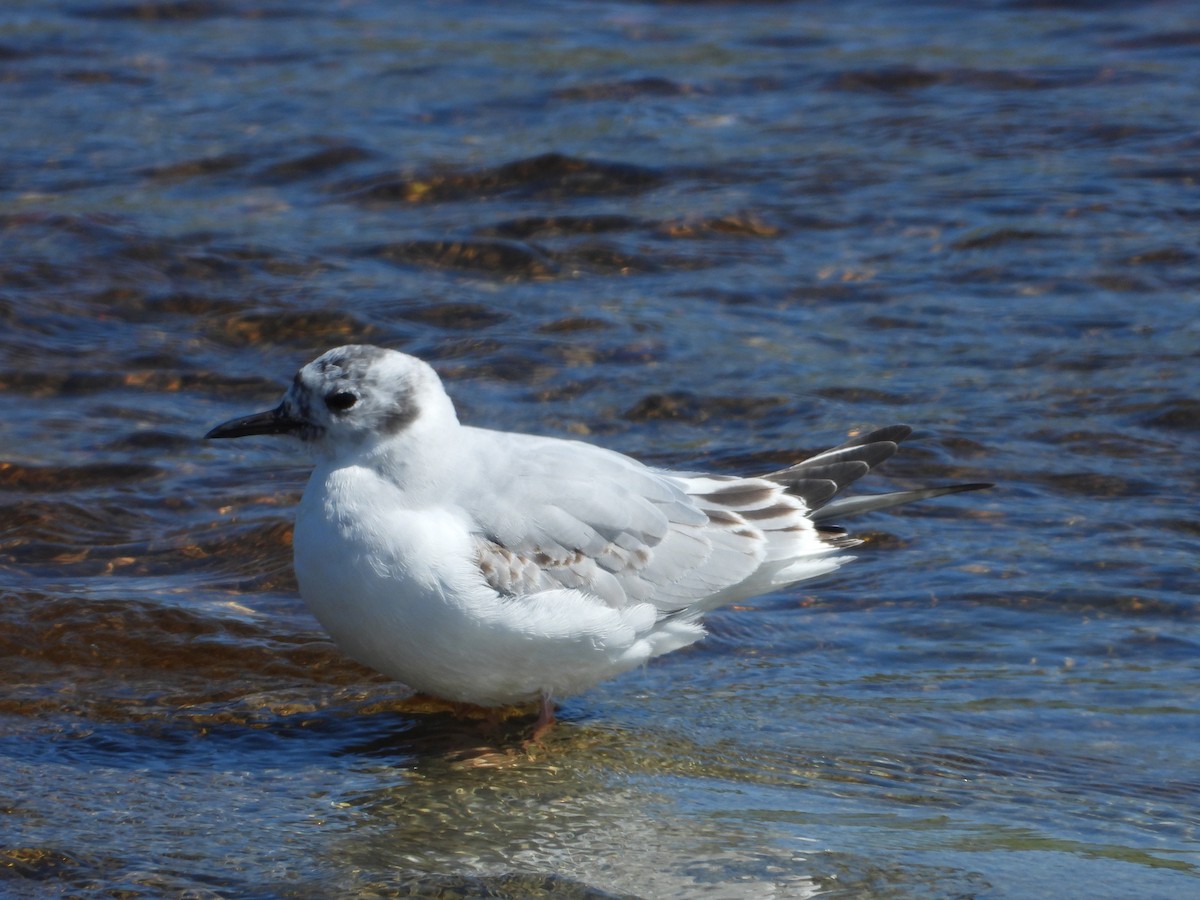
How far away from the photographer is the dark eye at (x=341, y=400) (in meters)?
5.36

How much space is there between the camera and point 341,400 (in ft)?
17.6

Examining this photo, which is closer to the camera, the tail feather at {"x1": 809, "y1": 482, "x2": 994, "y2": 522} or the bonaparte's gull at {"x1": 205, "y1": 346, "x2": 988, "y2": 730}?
the bonaparte's gull at {"x1": 205, "y1": 346, "x2": 988, "y2": 730}

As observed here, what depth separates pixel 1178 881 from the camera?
14.2 feet

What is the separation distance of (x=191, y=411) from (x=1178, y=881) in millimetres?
5539

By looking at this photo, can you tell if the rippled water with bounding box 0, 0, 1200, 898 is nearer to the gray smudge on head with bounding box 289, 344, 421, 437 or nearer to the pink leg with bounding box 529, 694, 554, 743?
the pink leg with bounding box 529, 694, 554, 743

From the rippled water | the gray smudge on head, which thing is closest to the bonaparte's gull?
the gray smudge on head

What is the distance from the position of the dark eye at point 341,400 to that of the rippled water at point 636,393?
1067 mm

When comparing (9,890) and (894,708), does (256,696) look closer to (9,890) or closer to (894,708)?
(9,890)

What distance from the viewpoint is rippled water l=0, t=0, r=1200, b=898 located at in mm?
4766

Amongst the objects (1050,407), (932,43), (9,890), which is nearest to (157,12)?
(932,43)

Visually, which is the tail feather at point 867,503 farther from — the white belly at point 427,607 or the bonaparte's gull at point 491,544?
the white belly at point 427,607

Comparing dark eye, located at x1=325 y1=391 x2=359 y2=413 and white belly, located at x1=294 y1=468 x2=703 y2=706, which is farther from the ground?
dark eye, located at x1=325 y1=391 x2=359 y2=413

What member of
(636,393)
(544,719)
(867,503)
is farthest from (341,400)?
(636,393)

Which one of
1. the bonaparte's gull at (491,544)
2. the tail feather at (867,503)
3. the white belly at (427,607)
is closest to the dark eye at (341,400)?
the bonaparte's gull at (491,544)
